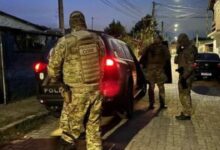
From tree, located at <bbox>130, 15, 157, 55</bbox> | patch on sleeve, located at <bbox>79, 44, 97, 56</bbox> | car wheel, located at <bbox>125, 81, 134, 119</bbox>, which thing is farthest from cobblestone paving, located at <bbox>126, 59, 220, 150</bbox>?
tree, located at <bbox>130, 15, 157, 55</bbox>

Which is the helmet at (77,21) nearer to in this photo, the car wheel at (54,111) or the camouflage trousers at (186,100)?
the car wheel at (54,111)

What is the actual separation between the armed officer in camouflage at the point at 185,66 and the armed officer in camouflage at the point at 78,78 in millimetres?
4635

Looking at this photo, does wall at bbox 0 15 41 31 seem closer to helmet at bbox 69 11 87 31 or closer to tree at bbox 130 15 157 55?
tree at bbox 130 15 157 55

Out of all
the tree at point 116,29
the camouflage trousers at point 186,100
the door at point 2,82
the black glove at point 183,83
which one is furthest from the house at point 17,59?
the tree at point 116,29

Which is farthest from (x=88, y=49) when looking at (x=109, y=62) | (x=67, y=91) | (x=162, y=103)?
(x=162, y=103)

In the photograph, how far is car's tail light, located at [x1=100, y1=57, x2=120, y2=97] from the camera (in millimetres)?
9320

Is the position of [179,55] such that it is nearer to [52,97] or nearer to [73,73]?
[52,97]

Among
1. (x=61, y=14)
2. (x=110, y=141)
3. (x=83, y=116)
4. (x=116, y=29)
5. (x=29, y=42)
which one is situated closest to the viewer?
(x=83, y=116)

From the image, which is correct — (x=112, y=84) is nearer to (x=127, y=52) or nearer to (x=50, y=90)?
(x=50, y=90)

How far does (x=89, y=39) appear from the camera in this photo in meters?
6.46

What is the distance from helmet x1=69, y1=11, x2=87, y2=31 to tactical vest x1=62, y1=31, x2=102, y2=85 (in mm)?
166

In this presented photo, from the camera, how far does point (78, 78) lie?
639 centimetres

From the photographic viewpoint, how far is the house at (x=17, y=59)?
13.1m

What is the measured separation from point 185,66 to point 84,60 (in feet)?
16.4
